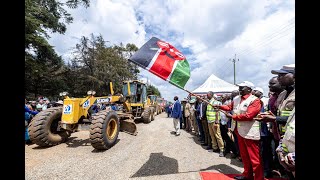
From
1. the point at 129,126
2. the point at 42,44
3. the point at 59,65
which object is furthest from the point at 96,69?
the point at 129,126

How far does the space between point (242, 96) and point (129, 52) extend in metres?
37.5

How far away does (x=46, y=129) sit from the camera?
257 inches

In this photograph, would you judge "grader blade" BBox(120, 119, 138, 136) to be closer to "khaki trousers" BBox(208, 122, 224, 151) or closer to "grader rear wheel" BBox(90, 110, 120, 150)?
"grader rear wheel" BBox(90, 110, 120, 150)

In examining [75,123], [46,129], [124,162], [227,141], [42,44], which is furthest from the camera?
[42,44]

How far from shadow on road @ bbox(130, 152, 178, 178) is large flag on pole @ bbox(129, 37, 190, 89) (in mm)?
1894

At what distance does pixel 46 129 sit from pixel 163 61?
4.49 meters

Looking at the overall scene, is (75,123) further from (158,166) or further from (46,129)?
(158,166)

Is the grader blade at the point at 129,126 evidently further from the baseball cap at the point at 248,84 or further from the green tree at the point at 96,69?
the green tree at the point at 96,69

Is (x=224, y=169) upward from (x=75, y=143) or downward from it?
upward

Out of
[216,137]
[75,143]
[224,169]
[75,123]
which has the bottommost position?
[75,143]

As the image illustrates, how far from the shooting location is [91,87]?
87.4 ft

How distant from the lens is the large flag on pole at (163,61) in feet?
15.0

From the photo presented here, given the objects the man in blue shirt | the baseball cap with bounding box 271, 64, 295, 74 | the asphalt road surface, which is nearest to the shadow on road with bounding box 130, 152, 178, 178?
the asphalt road surface
